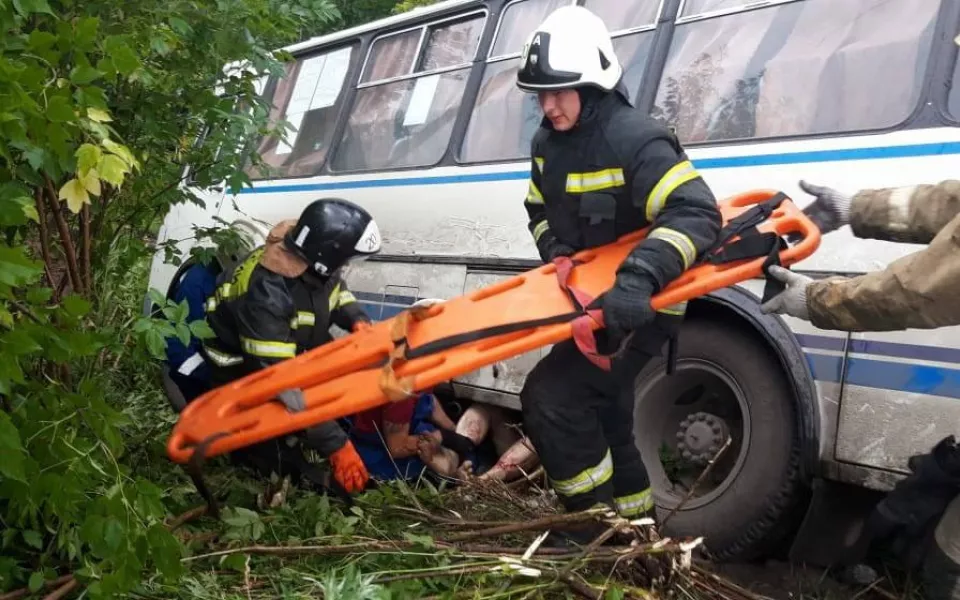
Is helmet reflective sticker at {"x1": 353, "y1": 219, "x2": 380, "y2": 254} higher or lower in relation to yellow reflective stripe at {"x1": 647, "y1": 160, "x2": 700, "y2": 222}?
lower

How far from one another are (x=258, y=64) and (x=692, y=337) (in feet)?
7.20

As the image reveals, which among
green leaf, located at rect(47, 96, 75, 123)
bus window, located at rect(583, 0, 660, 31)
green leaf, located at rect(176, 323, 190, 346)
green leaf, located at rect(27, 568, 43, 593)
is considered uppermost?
bus window, located at rect(583, 0, 660, 31)

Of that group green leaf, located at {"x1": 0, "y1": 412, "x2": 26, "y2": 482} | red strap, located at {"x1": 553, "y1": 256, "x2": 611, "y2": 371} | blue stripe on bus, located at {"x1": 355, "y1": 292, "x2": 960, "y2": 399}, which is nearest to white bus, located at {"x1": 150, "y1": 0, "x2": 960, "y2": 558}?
blue stripe on bus, located at {"x1": 355, "y1": 292, "x2": 960, "y2": 399}

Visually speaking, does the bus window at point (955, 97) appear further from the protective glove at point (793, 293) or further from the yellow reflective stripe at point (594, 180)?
the yellow reflective stripe at point (594, 180)

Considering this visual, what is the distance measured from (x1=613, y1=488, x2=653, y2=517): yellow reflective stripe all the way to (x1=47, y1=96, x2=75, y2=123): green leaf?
2.37 metres

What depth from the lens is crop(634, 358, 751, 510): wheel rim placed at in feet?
12.2

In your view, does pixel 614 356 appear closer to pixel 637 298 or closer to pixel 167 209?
pixel 637 298

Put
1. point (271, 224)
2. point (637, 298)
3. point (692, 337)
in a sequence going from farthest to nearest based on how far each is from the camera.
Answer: point (271, 224)
point (692, 337)
point (637, 298)

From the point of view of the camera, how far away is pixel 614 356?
289 cm

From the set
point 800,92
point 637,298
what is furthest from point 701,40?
point 637,298

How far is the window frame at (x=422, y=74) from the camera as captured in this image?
5016 millimetres

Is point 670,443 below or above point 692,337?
below

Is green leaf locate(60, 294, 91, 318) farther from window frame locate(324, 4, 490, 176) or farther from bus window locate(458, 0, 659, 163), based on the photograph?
window frame locate(324, 4, 490, 176)

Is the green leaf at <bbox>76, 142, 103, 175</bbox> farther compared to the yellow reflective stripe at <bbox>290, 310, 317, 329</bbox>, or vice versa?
the yellow reflective stripe at <bbox>290, 310, 317, 329</bbox>
